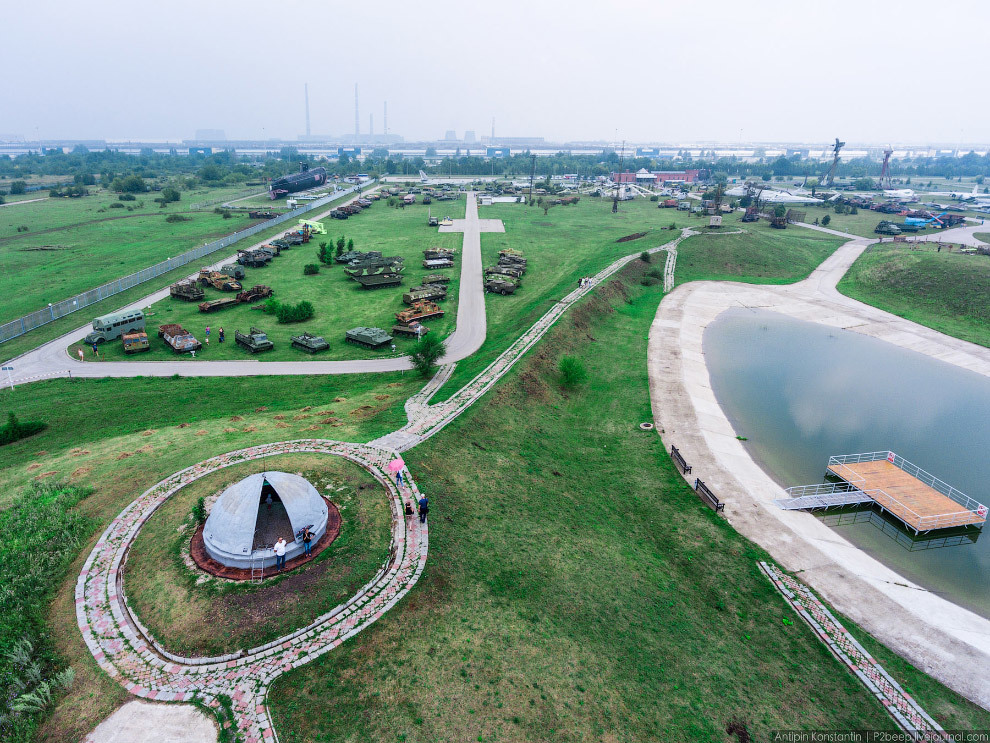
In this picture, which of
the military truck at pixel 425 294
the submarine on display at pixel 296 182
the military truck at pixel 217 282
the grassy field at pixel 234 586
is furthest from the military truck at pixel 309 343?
the submarine on display at pixel 296 182

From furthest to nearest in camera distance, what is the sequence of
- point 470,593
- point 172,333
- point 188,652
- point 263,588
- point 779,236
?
point 779,236 → point 172,333 → point 470,593 → point 263,588 → point 188,652

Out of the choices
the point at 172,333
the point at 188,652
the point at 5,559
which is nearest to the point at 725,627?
the point at 188,652

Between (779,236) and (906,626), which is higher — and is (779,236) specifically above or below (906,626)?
above

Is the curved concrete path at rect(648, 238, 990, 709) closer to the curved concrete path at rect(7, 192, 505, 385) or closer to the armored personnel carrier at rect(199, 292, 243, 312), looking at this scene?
the curved concrete path at rect(7, 192, 505, 385)

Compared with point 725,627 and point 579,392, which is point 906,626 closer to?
point 725,627

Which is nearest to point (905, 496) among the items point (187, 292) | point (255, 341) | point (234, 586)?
point (234, 586)

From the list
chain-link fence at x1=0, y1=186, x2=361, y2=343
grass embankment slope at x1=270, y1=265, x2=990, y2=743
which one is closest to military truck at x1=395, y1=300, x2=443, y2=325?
grass embankment slope at x1=270, y1=265, x2=990, y2=743
